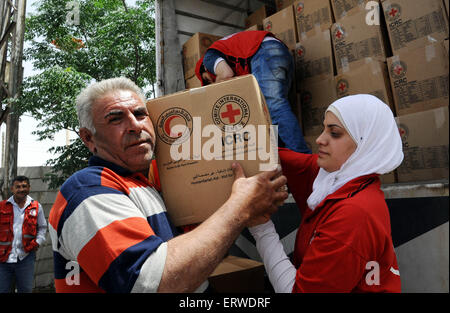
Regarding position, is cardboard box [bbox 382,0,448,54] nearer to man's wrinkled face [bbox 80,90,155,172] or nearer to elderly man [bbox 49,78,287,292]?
elderly man [bbox 49,78,287,292]

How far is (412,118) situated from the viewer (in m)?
1.97

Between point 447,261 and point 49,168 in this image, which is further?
point 49,168

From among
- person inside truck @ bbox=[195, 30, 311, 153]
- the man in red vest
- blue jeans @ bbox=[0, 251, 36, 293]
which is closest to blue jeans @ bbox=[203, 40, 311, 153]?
person inside truck @ bbox=[195, 30, 311, 153]

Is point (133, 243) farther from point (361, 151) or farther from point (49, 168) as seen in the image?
point (49, 168)

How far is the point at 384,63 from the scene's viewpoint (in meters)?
2.27

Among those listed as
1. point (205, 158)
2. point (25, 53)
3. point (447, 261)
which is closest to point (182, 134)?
point (205, 158)

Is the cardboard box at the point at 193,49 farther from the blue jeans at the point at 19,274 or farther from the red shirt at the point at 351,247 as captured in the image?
the blue jeans at the point at 19,274

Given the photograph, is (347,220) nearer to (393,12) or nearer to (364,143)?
(364,143)

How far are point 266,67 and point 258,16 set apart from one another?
6.05ft

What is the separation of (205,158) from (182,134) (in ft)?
0.44

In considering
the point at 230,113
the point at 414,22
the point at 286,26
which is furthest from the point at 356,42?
the point at 230,113

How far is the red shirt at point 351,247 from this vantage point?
1.08 meters

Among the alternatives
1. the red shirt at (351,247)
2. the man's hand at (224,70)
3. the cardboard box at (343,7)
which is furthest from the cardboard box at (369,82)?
the red shirt at (351,247)

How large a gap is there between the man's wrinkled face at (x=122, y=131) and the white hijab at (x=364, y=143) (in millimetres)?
740
